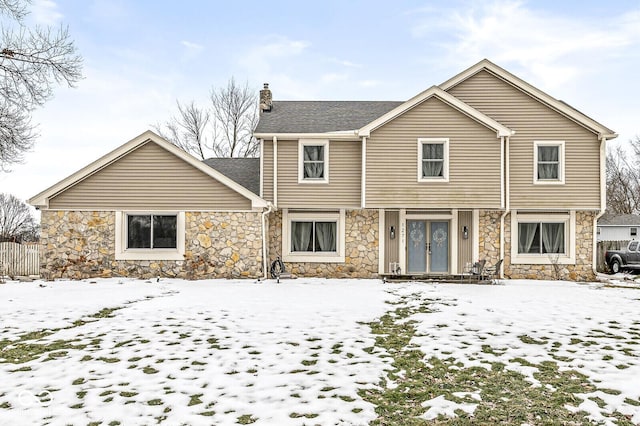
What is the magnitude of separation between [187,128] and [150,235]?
67.9ft

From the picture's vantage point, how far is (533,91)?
55.5ft

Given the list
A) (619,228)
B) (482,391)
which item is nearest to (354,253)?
(482,391)

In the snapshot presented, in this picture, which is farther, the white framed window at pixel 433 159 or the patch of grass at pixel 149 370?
the white framed window at pixel 433 159

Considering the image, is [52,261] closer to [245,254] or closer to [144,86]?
[245,254]

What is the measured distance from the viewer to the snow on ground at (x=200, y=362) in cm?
473

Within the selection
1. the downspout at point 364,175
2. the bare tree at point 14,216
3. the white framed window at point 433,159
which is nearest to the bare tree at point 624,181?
the white framed window at point 433,159

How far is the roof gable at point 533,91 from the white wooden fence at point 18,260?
16.1 metres

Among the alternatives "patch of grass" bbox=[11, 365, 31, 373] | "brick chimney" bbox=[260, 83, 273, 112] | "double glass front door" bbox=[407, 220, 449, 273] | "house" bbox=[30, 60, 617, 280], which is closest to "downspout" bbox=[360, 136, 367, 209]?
"house" bbox=[30, 60, 617, 280]

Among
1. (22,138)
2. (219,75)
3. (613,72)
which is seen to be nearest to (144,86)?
(219,75)

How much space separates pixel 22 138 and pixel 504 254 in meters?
18.3

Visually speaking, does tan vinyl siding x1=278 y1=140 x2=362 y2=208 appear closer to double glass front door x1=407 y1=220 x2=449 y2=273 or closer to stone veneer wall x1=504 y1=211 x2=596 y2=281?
double glass front door x1=407 y1=220 x2=449 y2=273

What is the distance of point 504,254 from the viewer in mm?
16984

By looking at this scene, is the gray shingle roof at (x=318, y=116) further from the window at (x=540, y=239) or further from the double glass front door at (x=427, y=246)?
the window at (x=540, y=239)

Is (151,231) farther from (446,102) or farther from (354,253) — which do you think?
(446,102)
